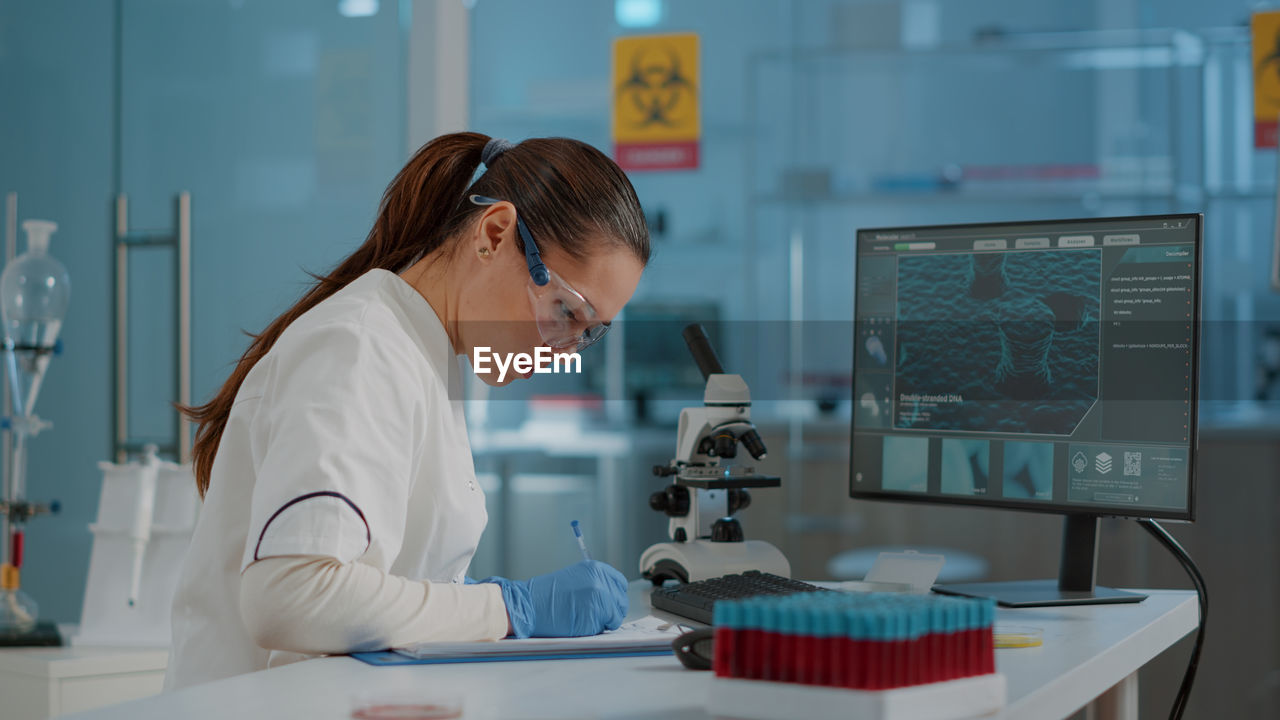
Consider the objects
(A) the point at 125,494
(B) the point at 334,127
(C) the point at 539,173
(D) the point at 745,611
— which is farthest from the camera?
(B) the point at 334,127

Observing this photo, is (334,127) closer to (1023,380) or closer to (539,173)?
(539,173)

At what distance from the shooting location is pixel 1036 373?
4.91ft

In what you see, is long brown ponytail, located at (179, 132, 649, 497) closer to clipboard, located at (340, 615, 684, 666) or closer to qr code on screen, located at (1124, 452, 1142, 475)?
clipboard, located at (340, 615, 684, 666)

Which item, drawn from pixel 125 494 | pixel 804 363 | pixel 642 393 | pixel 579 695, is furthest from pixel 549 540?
pixel 579 695

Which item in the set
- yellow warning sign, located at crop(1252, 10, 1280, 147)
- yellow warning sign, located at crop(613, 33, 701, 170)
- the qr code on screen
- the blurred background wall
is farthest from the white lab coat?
yellow warning sign, located at crop(1252, 10, 1280, 147)

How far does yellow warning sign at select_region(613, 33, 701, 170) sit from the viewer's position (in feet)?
11.7

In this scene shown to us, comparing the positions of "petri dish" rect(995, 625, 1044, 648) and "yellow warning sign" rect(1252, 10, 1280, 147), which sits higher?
"yellow warning sign" rect(1252, 10, 1280, 147)

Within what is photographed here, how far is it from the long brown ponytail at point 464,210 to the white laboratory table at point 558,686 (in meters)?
0.39

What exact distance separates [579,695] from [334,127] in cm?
225

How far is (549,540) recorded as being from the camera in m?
3.88

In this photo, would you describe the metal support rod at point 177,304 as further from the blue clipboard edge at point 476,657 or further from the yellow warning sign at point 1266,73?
the yellow warning sign at point 1266,73

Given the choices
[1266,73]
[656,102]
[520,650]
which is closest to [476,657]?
[520,650]

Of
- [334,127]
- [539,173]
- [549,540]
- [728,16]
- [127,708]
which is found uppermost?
[728,16]

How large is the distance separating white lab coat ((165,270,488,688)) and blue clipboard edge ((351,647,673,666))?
3.0 inches
